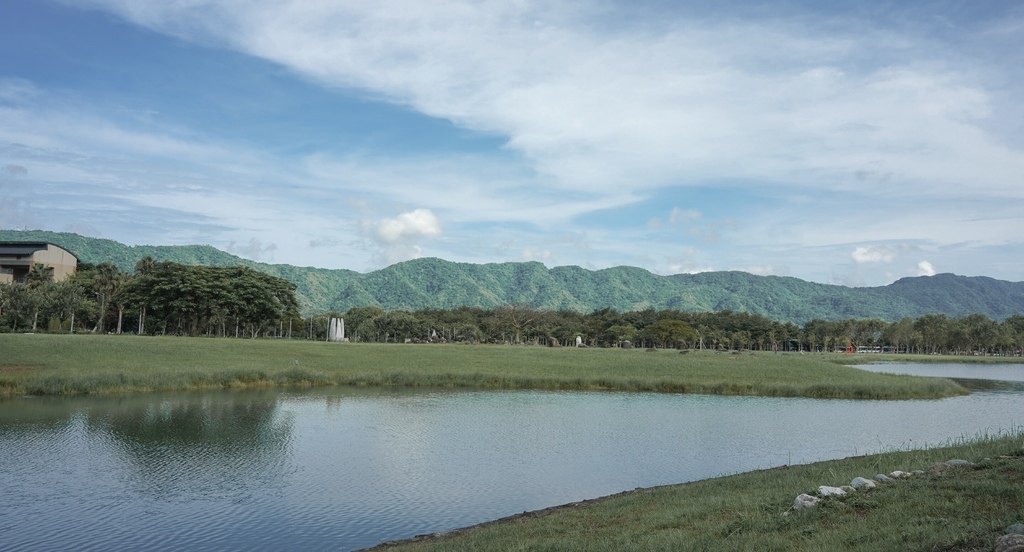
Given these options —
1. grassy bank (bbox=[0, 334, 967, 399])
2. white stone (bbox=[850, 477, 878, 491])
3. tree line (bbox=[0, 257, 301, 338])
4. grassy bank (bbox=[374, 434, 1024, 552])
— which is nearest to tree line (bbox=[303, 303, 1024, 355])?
tree line (bbox=[0, 257, 301, 338])

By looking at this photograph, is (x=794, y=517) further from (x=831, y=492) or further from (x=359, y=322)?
(x=359, y=322)

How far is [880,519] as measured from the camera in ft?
31.4

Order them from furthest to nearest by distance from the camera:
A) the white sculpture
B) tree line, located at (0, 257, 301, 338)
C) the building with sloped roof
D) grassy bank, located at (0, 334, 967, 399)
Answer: the white sculpture < the building with sloped roof < tree line, located at (0, 257, 301, 338) < grassy bank, located at (0, 334, 967, 399)

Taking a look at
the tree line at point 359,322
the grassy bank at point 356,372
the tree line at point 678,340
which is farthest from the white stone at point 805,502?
the tree line at point 678,340

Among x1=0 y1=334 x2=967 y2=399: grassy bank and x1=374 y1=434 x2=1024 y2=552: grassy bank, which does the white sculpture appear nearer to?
x1=0 y1=334 x2=967 y2=399: grassy bank

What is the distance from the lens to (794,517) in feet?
34.1

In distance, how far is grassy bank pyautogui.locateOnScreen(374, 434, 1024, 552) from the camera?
341 inches

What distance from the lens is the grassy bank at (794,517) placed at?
867 cm

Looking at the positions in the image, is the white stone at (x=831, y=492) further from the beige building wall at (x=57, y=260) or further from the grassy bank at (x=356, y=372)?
the beige building wall at (x=57, y=260)

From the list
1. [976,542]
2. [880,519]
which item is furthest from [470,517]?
[976,542]

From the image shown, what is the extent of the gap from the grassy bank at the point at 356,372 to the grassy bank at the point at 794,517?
36.1 m

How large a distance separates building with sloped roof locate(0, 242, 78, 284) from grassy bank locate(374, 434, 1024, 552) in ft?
416

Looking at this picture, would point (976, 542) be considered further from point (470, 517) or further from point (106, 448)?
point (106, 448)

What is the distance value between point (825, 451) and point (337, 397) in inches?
1184
